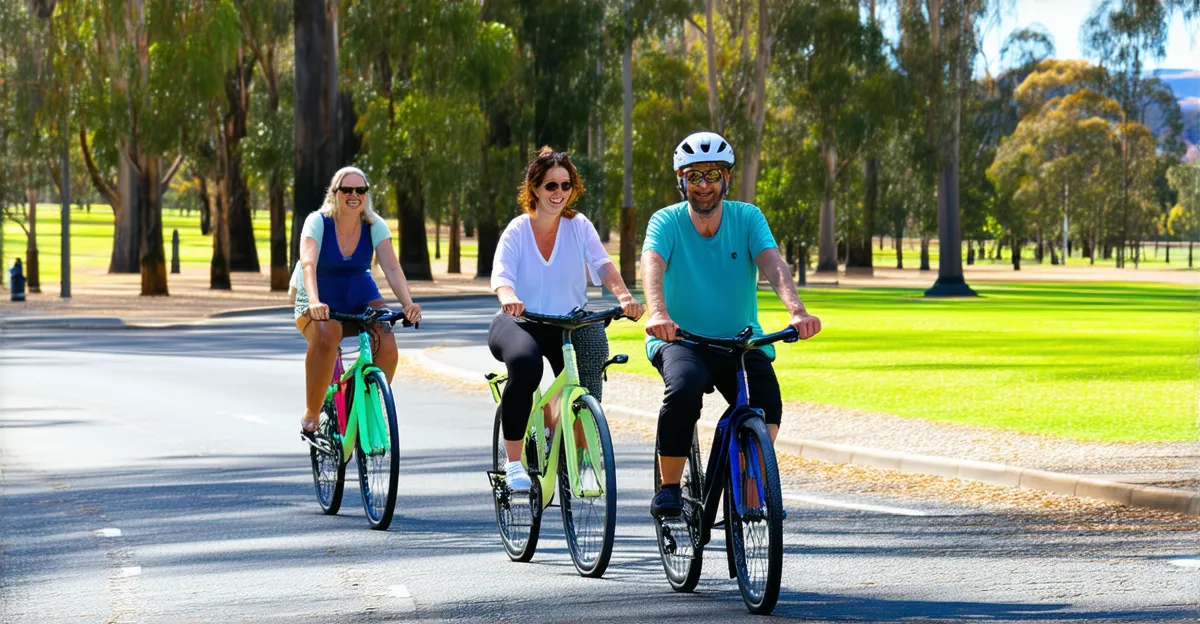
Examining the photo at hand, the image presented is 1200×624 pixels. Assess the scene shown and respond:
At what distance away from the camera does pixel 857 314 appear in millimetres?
38344

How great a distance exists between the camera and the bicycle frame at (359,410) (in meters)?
9.38

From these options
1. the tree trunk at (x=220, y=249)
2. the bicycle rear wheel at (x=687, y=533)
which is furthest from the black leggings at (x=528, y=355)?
the tree trunk at (x=220, y=249)

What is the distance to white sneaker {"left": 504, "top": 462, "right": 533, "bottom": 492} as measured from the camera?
8.22 meters

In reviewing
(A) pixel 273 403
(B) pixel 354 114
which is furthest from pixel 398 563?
(B) pixel 354 114

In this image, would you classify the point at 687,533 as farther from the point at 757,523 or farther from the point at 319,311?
the point at 319,311

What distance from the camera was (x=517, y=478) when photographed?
8.25 m

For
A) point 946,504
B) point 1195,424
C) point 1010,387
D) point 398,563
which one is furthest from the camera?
point 1010,387

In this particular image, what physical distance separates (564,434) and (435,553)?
132 centimetres

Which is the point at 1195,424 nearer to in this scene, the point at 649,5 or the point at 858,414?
the point at 858,414

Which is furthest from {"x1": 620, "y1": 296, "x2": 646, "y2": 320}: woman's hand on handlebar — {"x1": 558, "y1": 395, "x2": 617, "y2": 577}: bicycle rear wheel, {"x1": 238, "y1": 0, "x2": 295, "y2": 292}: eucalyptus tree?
{"x1": 238, "y1": 0, "x2": 295, "y2": 292}: eucalyptus tree

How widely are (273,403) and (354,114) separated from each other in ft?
131

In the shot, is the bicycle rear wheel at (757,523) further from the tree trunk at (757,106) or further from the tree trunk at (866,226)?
the tree trunk at (866,226)

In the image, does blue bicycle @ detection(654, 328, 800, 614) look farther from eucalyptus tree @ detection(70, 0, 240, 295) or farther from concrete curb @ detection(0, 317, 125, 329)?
eucalyptus tree @ detection(70, 0, 240, 295)

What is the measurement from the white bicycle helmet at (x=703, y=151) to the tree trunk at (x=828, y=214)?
190 feet
